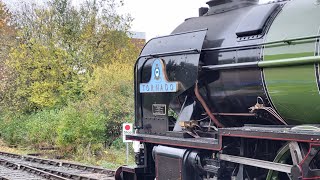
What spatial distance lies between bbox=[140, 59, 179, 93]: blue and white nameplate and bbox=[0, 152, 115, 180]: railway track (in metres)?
4.73

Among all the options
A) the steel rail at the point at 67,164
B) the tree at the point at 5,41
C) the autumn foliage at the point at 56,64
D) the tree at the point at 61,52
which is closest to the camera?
the steel rail at the point at 67,164

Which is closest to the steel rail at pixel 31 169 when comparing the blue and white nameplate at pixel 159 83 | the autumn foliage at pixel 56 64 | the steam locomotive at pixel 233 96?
the autumn foliage at pixel 56 64

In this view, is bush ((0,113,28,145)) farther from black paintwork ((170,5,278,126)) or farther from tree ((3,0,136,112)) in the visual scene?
black paintwork ((170,5,278,126))

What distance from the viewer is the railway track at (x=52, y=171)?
11.4 m

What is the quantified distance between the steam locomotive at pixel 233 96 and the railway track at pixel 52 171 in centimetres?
449

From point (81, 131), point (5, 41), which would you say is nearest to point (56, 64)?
point (5, 41)

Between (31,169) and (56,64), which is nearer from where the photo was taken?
(31,169)

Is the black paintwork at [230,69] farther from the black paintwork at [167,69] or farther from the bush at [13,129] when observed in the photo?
the bush at [13,129]

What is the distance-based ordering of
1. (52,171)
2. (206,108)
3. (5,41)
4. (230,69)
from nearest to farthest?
(230,69)
(206,108)
(52,171)
(5,41)

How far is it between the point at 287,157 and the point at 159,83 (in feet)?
8.58

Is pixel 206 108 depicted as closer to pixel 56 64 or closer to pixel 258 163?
pixel 258 163

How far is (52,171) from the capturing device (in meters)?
12.4

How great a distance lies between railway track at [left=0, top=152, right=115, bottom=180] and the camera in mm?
11398

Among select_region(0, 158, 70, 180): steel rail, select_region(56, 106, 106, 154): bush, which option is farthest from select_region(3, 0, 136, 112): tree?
select_region(0, 158, 70, 180): steel rail
